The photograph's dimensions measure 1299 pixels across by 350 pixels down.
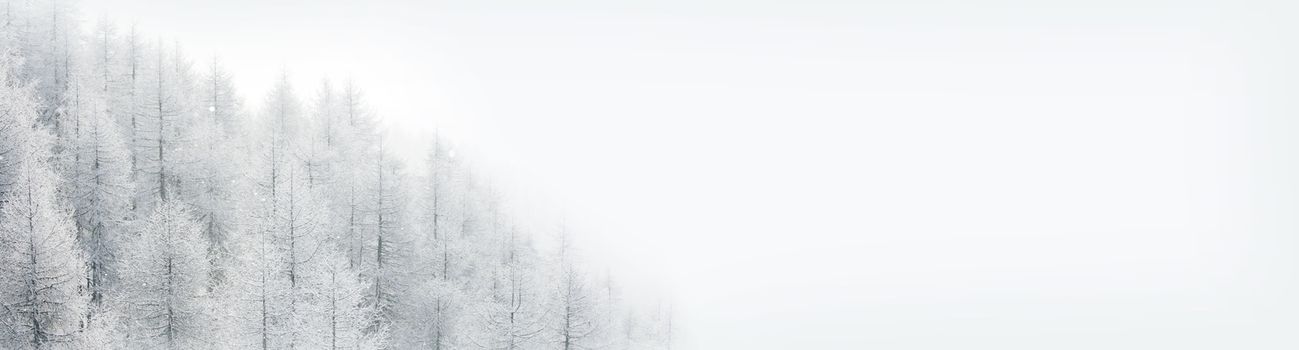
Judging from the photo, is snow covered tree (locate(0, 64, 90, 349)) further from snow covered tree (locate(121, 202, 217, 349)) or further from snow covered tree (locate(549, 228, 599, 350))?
snow covered tree (locate(549, 228, 599, 350))

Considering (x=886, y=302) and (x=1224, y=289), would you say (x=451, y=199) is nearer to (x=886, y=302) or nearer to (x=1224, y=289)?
(x=886, y=302)

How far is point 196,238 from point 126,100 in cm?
1673

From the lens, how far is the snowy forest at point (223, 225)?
88.0ft

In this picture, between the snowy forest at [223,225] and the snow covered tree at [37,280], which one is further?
the snowy forest at [223,225]

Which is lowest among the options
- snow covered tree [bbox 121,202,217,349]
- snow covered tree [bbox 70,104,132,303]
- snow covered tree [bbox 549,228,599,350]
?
snow covered tree [bbox 549,228,599,350]

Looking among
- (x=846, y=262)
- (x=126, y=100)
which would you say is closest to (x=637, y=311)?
(x=126, y=100)

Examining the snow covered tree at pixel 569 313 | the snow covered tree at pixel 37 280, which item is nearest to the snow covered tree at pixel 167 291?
the snow covered tree at pixel 37 280

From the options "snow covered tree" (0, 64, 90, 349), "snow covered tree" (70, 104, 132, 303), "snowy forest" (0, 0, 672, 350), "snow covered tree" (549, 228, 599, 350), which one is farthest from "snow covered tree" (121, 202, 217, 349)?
"snow covered tree" (549, 228, 599, 350)

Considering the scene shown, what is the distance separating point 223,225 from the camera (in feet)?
126

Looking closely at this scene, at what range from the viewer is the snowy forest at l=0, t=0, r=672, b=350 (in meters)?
26.8

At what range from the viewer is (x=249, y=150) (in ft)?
152

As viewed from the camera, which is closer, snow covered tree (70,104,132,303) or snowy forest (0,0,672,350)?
snowy forest (0,0,672,350)

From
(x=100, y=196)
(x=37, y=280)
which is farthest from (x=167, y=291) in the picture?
(x=100, y=196)

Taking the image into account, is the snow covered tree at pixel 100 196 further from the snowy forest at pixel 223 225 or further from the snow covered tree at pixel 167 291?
the snow covered tree at pixel 167 291
